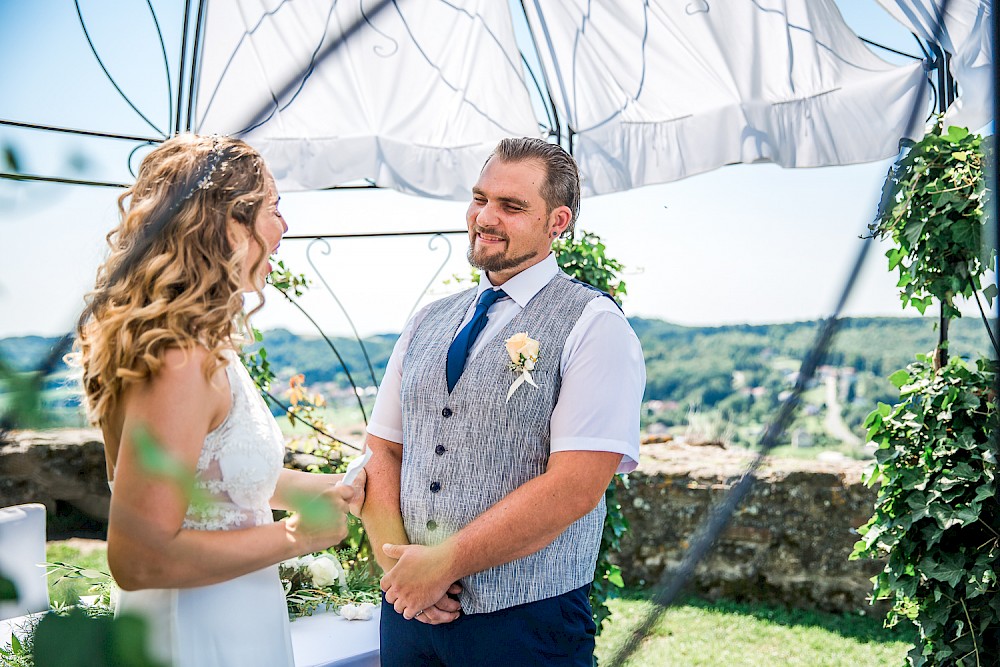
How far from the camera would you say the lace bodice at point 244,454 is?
1243mm

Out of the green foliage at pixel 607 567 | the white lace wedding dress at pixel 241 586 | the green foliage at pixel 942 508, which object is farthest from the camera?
the green foliage at pixel 607 567

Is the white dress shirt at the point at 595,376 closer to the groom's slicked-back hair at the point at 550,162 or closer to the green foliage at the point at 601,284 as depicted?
the groom's slicked-back hair at the point at 550,162

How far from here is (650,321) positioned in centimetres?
740

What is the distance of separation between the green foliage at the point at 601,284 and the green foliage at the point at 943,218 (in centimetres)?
120

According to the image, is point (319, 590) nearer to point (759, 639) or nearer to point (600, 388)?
point (600, 388)

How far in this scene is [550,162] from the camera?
2.03 meters

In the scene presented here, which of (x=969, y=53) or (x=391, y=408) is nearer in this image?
(x=969, y=53)

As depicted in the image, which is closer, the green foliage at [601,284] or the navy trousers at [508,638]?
the navy trousers at [508,638]

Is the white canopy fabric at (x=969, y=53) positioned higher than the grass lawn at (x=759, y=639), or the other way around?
the white canopy fabric at (x=969, y=53)

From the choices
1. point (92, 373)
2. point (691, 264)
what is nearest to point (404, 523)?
point (92, 373)

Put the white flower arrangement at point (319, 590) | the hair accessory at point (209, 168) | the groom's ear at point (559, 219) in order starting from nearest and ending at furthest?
the hair accessory at point (209, 168), the groom's ear at point (559, 219), the white flower arrangement at point (319, 590)

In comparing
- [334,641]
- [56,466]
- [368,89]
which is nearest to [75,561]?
[56,466]

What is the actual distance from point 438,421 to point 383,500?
0.25 m

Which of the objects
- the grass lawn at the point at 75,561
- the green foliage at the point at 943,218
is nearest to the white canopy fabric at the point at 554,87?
the green foliage at the point at 943,218
